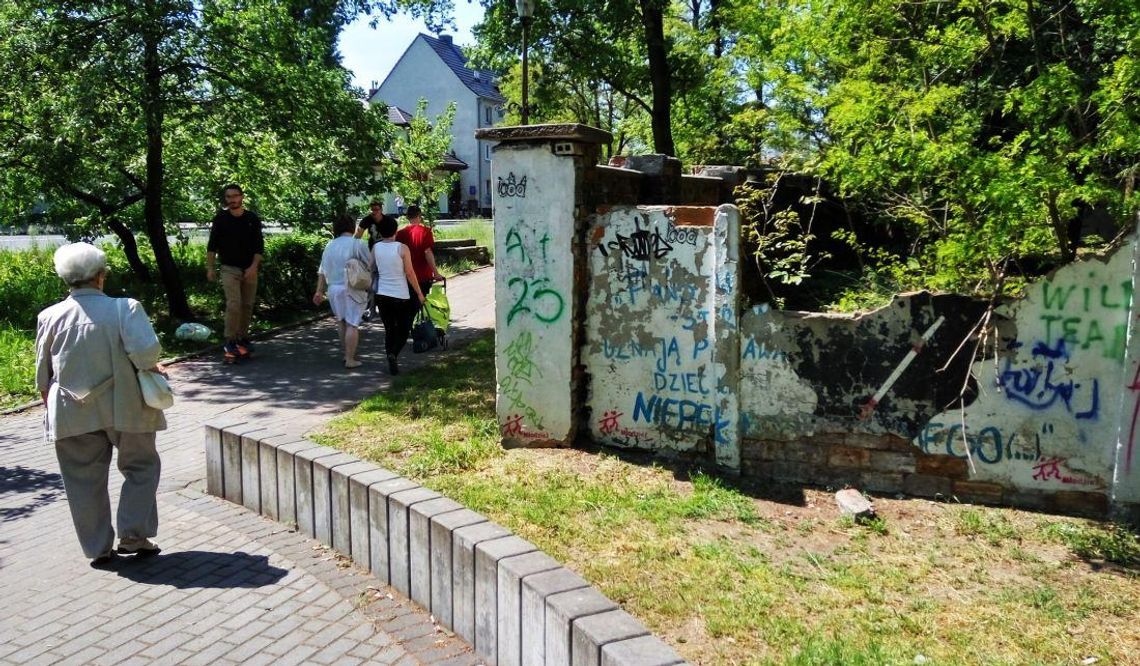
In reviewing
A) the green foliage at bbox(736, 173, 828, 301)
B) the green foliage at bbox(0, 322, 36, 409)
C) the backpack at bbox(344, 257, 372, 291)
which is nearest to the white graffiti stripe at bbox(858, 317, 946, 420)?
the green foliage at bbox(736, 173, 828, 301)

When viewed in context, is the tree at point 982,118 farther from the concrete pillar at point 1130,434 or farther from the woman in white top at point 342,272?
the woman in white top at point 342,272

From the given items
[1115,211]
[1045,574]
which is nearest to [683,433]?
[1045,574]

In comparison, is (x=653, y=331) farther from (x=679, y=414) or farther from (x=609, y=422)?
(x=609, y=422)

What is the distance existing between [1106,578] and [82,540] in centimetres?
526

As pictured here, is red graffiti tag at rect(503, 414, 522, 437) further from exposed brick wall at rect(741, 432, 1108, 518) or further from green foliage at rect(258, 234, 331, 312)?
green foliage at rect(258, 234, 331, 312)

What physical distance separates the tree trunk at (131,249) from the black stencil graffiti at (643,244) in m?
9.93

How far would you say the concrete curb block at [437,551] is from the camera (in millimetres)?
3092

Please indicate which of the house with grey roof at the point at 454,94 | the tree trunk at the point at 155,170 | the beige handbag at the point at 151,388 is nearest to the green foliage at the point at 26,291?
the tree trunk at the point at 155,170

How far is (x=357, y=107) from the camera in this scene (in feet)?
39.5

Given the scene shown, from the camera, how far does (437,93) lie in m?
52.4

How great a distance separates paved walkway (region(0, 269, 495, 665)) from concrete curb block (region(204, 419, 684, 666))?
0.12 meters

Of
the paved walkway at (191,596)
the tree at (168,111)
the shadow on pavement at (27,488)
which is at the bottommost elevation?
the paved walkway at (191,596)

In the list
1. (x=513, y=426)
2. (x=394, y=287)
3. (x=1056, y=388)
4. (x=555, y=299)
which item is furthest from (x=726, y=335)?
(x=394, y=287)

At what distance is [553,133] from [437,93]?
162ft
